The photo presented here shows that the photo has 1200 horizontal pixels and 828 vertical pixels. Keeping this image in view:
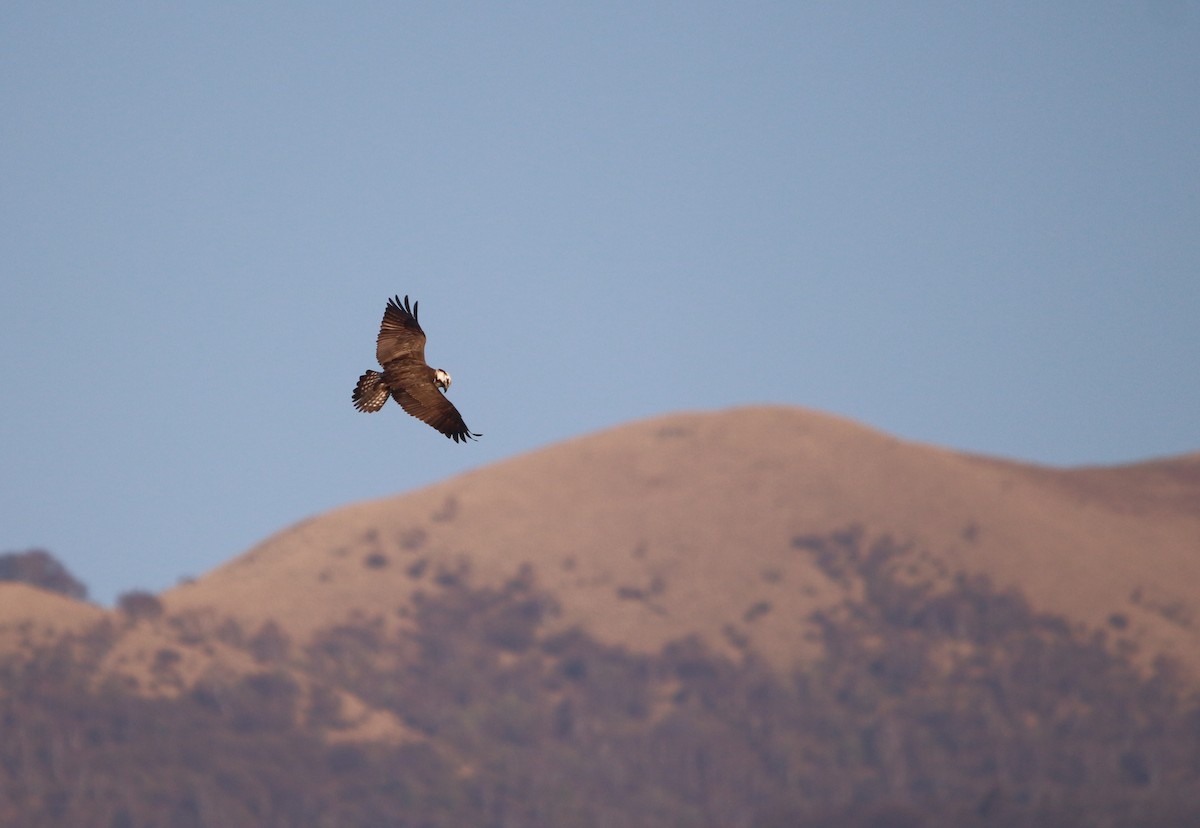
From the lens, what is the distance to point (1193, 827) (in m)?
193

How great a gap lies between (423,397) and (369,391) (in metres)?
0.79

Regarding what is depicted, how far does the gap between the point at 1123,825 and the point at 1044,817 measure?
7824 mm

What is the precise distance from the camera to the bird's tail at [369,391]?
2956 centimetres

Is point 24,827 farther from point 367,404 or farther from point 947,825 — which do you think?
point 367,404

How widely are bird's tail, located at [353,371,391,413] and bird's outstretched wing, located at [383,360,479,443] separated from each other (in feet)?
0.39

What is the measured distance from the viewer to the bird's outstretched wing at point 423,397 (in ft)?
96.7

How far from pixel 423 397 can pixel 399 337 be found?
98 cm

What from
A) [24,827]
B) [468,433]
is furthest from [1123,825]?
[468,433]

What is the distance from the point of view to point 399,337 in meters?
29.4

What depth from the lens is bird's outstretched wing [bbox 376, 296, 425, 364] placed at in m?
29.4

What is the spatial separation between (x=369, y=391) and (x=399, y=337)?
0.89 meters

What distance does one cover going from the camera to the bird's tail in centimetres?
2956

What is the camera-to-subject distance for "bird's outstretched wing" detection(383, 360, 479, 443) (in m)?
29.5

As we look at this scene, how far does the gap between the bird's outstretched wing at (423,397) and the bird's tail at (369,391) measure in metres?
0.12
